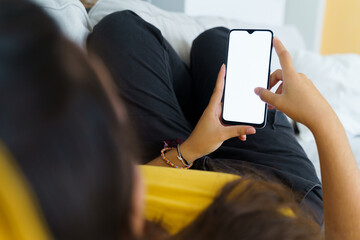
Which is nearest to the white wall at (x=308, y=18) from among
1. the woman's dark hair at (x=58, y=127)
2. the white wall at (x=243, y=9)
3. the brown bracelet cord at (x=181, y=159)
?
the white wall at (x=243, y=9)

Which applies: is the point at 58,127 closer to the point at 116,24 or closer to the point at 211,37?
the point at 116,24

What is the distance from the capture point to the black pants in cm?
65

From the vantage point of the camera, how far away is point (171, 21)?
98cm

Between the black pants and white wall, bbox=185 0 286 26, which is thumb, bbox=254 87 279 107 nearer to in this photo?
the black pants

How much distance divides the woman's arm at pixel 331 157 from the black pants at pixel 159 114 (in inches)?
4.6

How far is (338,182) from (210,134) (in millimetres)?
233

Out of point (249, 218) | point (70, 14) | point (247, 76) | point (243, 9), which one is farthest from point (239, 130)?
point (243, 9)

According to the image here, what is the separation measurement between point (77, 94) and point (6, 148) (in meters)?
0.04

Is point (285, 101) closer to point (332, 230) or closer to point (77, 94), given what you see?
point (332, 230)

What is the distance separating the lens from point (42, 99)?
0.52ft

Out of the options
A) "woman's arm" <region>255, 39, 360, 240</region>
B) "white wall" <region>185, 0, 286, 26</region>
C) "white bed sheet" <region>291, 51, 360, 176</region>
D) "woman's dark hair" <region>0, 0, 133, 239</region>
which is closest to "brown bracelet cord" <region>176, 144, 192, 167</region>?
"woman's arm" <region>255, 39, 360, 240</region>

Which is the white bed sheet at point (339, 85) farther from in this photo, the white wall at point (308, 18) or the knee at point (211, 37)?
the white wall at point (308, 18)

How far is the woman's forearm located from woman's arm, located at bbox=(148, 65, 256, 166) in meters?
0.13

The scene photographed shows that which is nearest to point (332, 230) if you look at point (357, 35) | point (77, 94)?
point (77, 94)
